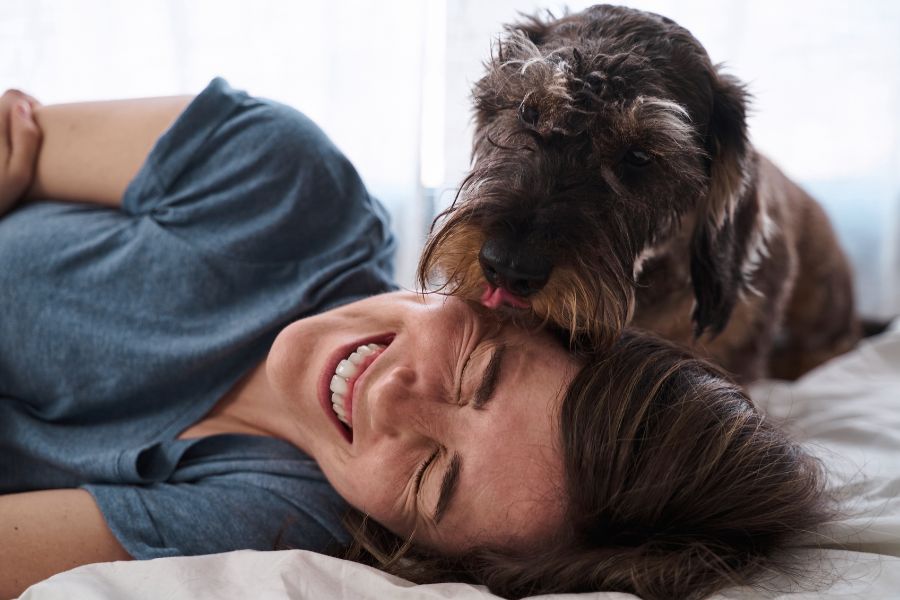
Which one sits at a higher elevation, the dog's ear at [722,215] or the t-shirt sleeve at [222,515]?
the dog's ear at [722,215]

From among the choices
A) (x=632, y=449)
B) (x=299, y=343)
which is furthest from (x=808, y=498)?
(x=299, y=343)

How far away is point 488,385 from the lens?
49.4 inches

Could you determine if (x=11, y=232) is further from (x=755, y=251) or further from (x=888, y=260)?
(x=888, y=260)

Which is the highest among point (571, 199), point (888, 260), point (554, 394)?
point (571, 199)

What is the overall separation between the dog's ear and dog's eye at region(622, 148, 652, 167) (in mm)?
230

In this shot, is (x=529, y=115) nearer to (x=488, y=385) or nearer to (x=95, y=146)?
(x=488, y=385)

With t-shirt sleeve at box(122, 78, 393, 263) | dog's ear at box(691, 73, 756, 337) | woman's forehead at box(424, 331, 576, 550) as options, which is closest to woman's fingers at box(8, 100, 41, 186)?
t-shirt sleeve at box(122, 78, 393, 263)

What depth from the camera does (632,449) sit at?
122 cm

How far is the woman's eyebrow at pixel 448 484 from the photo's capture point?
1241 millimetres

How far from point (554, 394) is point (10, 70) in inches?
76.5

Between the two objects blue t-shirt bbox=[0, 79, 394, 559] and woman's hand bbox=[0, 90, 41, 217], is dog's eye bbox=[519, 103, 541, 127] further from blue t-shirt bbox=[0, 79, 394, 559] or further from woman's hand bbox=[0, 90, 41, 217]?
woman's hand bbox=[0, 90, 41, 217]

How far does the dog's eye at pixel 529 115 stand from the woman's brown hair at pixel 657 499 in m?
0.47

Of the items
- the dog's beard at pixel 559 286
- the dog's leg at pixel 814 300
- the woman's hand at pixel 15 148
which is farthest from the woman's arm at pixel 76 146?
the dog's leg at pixel 814 300

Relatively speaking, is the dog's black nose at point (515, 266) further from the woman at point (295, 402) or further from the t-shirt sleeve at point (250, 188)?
the t-shirt sleeve at point (250, 188)
